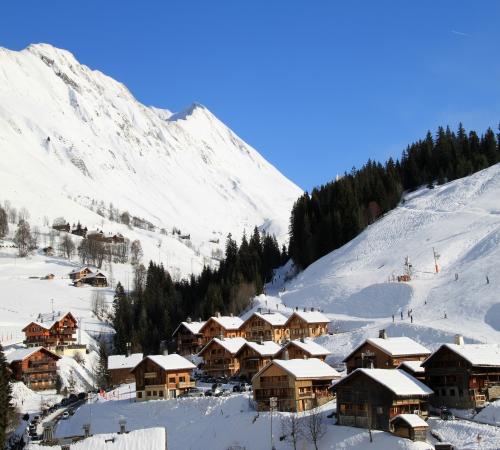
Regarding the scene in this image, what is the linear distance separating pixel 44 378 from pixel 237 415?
154 feet

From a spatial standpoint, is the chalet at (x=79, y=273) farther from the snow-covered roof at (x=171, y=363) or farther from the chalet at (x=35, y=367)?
the snow-covered roof at (x=171, y=363)

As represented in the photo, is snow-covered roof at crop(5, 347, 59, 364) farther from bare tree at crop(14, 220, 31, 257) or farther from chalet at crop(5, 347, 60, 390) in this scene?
bare tree at crop(14, 220, 31, 257)

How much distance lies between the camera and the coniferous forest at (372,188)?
444ft

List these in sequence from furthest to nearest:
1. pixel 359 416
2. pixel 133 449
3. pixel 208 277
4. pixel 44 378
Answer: pixel 208 277 → pixel 44 378 → pixel 359 416 → pixel 133 449

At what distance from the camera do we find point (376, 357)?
68.7 m

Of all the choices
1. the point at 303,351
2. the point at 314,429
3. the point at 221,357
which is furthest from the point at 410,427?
the point at 221,357

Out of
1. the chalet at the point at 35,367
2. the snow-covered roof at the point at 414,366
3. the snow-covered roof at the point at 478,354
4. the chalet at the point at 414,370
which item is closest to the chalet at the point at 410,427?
the snow-covered roof at the point at 478,354

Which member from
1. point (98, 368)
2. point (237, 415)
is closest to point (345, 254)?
point (98, 368)

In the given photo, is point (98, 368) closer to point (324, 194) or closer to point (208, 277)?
point (208, 277)

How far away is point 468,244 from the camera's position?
10944cm

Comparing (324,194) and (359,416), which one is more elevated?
(324,194)

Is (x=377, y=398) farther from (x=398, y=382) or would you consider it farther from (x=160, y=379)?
(x=160, y=379)

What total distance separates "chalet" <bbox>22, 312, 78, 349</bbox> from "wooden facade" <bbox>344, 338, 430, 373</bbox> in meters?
59.4

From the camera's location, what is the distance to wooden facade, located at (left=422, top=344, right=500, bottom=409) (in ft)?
192
